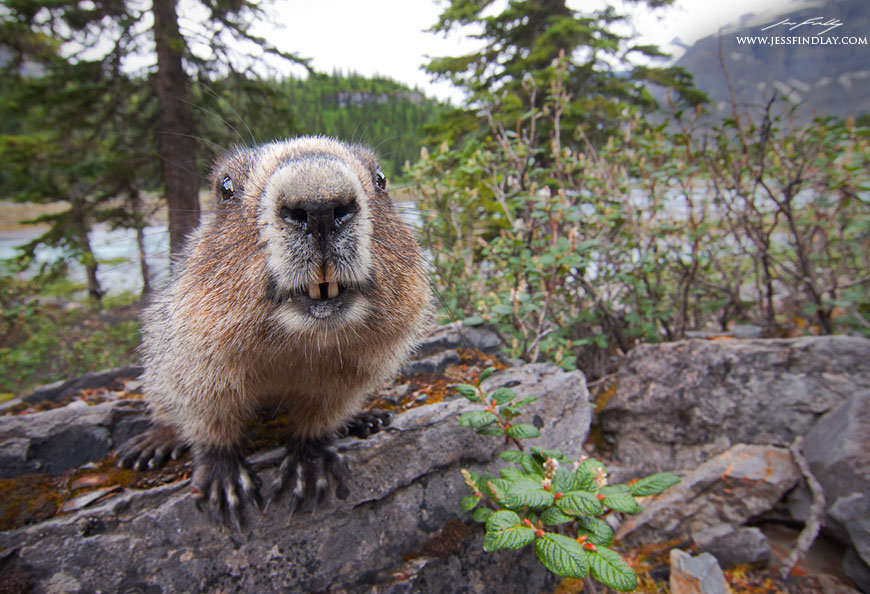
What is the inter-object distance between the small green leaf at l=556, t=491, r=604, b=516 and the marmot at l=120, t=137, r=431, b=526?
1089 mm

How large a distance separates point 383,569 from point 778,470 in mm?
3052

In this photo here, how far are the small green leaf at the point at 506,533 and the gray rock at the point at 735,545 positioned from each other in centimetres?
216

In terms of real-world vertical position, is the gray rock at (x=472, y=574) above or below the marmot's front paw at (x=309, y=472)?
below

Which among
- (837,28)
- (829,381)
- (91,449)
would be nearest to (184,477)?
(91,449)

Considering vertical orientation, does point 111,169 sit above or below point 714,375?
above

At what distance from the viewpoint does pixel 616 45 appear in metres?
8.76

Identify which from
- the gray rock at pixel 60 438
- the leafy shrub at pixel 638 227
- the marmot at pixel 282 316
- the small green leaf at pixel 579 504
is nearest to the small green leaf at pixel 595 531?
the small green leaf at pixel 579 504

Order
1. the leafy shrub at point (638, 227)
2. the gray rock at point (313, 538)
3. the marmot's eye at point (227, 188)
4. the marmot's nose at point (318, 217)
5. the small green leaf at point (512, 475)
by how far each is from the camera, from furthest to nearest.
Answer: the leafy shrub at point (638, 227)
the marmot's eye at point (227, 188)
the gray rock at point (313, 538)
the small green leaf at point (512, 475)
the marmot's nose at point (318, 217)

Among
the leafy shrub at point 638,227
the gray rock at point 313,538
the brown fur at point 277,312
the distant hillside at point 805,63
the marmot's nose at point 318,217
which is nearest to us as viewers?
the marmot's nose at point 318,217

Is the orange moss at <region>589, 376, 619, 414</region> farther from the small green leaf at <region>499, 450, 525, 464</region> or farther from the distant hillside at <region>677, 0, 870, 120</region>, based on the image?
the distant hillside at <region>677, 0, 870, 120</region>

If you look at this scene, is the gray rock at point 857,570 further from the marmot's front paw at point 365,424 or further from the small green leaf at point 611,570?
the marmot's front paw at point 365,424

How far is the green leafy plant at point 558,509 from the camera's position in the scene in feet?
5.60

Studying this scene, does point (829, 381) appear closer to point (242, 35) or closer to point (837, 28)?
point (837, 28)

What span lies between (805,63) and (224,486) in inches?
277
